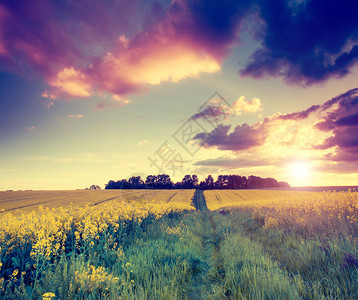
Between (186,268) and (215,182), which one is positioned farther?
(215,182)

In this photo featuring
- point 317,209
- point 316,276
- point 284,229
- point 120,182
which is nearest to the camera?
point 316,276

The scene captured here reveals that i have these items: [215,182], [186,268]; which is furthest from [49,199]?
[215,182]

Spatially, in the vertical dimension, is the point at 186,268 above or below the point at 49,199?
below

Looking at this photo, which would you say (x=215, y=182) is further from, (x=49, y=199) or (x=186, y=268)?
(x=186, y=268)

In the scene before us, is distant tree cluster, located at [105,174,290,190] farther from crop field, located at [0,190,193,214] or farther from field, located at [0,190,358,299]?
field, located at [0,190,358,299]

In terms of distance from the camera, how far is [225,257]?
601cm

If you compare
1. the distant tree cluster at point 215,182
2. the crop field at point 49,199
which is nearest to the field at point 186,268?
the crop field at point 49,199

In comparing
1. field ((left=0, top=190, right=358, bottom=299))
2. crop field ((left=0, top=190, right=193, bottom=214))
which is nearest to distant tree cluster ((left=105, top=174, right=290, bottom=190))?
crop field ((left=0, top=190, right=193, bottom=214))

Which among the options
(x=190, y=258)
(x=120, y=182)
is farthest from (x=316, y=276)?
(x=120, y=182)

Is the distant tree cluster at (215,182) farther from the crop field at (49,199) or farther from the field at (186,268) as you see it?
the field at (186,268)

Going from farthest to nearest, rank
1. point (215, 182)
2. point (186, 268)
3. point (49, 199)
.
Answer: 1. point (215, 182)
2. point (49, 199)
3. point (186, 268)

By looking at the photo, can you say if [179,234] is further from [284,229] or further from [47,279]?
[47,279]

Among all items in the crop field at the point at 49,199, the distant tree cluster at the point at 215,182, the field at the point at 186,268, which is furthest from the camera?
the distant tree cluster at the point at 215,182

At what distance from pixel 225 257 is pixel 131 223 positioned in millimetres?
5860
